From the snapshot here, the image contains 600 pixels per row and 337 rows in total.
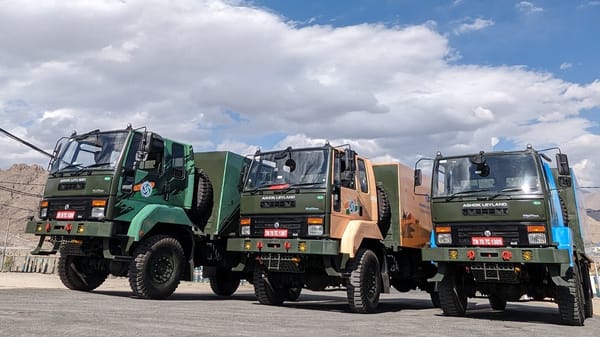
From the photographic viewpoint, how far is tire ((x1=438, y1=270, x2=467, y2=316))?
9820mm

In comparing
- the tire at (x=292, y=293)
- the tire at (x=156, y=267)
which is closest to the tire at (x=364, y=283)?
the tire at (x=292, y=293)

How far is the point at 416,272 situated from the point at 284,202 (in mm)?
4461

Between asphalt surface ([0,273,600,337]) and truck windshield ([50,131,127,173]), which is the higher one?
truck windshield ([50,131,127,173])

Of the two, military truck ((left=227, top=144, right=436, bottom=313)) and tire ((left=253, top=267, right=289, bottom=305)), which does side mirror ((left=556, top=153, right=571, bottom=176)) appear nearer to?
military truck ((left=227, top=144, right=436, bottom=313))

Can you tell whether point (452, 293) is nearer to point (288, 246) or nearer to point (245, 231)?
point (288, 246)

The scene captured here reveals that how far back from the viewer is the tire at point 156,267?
10117 millimetres

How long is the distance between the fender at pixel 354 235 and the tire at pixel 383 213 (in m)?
0.97

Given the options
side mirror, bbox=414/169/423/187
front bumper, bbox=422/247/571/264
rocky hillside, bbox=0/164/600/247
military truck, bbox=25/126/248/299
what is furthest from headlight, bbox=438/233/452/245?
rocky hillside, bbox=0/164/600/247

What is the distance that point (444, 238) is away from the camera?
965 centimetres

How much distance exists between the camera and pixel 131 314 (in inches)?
299

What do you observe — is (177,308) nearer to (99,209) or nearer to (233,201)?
(99,209)

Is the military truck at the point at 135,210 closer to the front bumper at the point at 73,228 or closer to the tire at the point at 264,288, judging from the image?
the front bumper at the point at 73,228

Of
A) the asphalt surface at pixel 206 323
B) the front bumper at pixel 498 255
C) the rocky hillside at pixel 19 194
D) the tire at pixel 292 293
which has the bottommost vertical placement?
the asphalt surface at pixel 206 323

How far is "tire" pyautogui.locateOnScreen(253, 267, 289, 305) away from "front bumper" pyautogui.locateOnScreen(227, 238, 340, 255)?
802 millimetres
